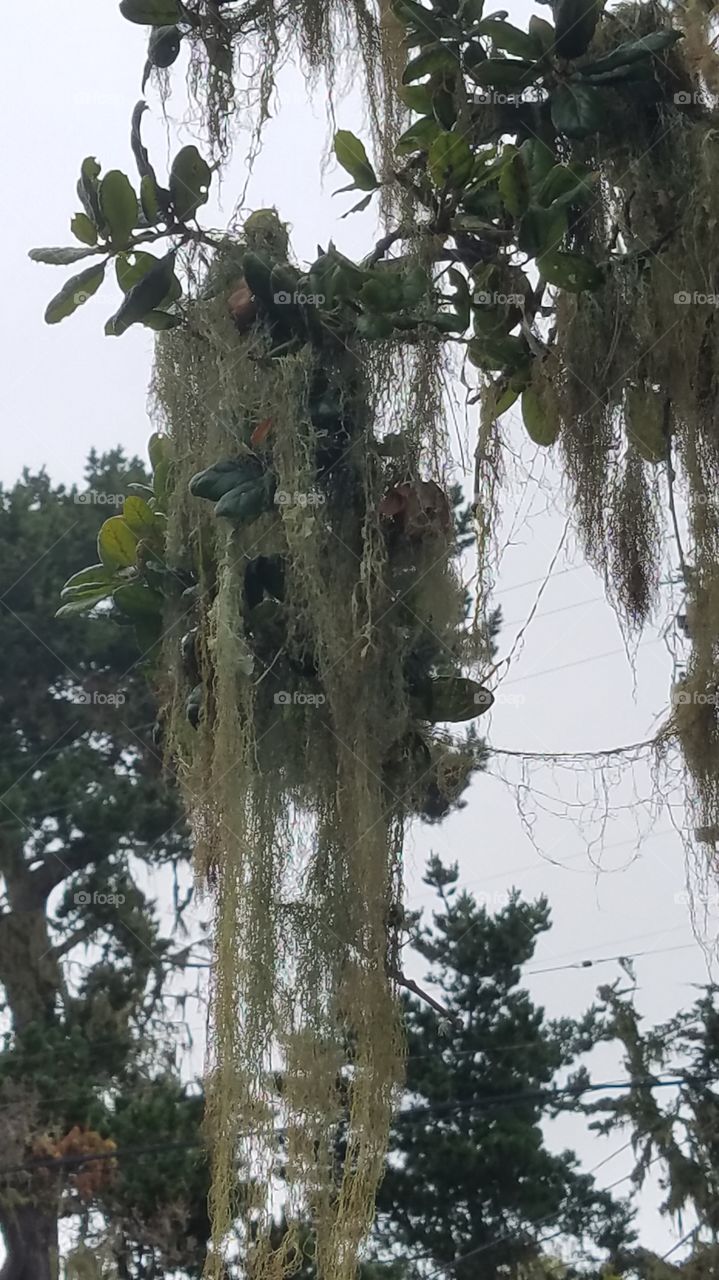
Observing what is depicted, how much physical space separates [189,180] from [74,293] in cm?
17

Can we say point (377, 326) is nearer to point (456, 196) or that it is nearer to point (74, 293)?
point (456, 196)

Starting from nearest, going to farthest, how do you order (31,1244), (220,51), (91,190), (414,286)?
(414,286) < (91,190) < (220,51) < (31,1244)

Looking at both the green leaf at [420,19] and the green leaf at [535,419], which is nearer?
the green leaf at [420,19]

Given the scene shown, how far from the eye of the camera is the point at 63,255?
140 cm

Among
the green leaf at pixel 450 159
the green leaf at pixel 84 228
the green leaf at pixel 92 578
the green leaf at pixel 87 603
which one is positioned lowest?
the green leaf at pixel 87 603

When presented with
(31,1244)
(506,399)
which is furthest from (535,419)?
(31,1244)

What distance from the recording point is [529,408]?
156 cm

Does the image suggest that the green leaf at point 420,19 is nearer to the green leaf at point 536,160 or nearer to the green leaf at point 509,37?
the green leaf at point 509,37

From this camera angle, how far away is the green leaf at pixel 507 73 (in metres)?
1.36

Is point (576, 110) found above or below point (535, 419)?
above

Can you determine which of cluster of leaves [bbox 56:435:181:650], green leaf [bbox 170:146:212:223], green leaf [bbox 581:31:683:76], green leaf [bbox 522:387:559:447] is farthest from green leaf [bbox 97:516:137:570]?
green leaf [bbox 581:31:683:76]

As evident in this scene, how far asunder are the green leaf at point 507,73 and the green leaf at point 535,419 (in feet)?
1.02

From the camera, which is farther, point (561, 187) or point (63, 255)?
point (63, 255)

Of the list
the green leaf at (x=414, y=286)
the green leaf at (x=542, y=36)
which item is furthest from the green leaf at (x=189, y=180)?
the green leaf at (x=542, y=36)
